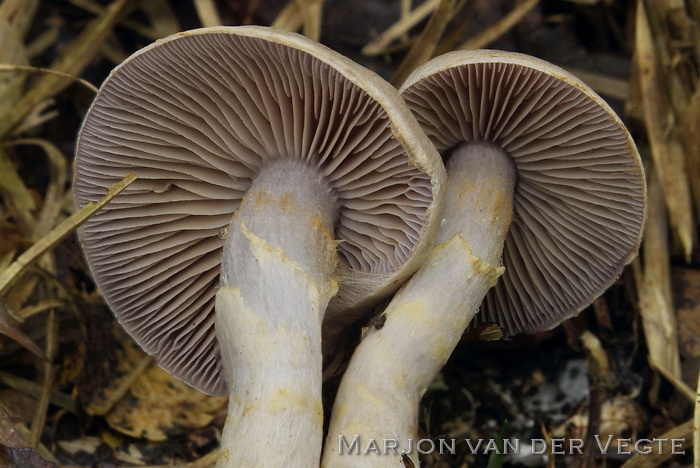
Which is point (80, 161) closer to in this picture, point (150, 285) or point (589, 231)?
point (150, 285)

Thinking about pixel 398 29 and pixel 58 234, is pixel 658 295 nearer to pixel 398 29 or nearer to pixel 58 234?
pixel 398 29

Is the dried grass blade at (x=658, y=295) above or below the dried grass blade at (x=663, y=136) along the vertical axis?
below

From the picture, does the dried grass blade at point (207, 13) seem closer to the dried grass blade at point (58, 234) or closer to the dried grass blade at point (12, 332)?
the dried grass blade at point (58, 234)

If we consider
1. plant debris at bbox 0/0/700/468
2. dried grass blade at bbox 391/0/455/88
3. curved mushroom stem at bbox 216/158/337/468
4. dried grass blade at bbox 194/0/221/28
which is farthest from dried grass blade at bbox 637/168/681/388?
dried grass blade at bbox 194/0/221/28

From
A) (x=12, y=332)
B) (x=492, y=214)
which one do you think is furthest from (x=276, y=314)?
(x=12, y=332)

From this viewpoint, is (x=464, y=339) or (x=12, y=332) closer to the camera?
(x=12, y=332)

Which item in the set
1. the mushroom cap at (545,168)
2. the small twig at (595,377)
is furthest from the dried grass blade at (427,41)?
the small twig at (595,377)
